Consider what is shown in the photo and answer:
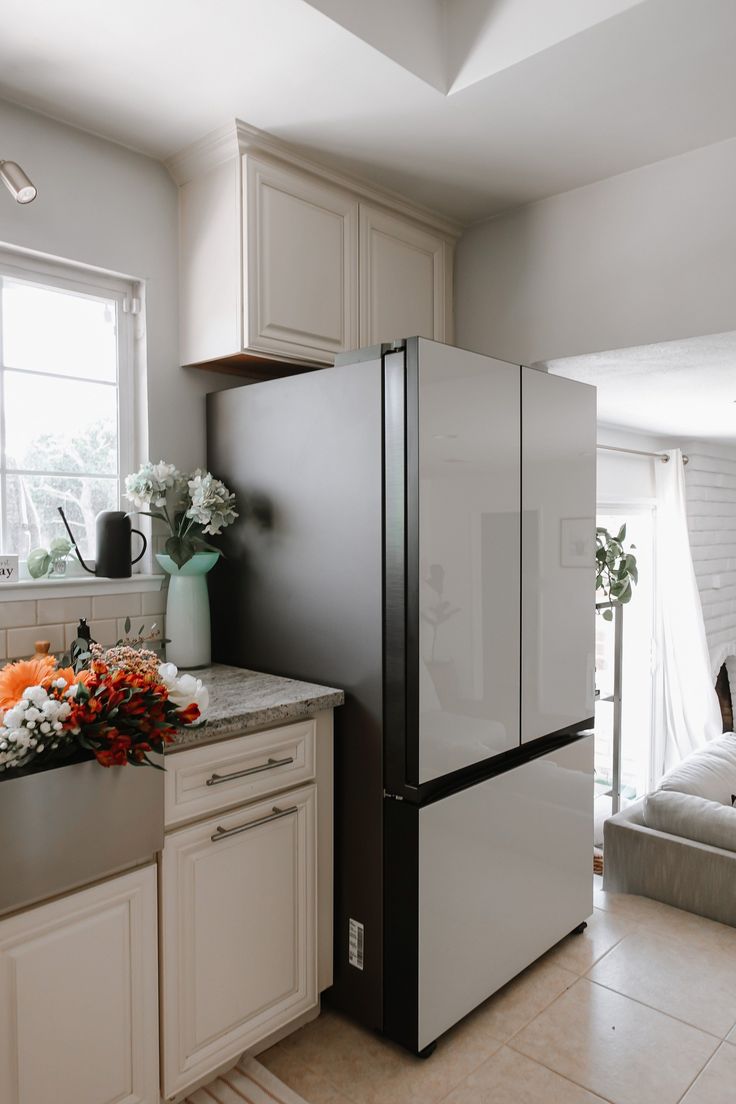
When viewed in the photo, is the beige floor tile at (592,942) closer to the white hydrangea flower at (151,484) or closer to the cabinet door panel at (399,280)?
the white hydrangea flower at (151,484)

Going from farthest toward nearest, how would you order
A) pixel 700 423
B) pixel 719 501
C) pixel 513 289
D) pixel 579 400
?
pixel 719 501
pixel 700 423
pixel 513 289
pixel 579 400

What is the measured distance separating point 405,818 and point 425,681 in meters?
0.34

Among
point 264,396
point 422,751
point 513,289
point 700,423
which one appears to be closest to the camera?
point 422,751

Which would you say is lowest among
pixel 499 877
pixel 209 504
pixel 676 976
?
pixel 676 976

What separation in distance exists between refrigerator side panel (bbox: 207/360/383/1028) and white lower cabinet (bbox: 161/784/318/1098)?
0.40 ft

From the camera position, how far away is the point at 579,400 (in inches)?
96.0

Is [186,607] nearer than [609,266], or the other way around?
[186,607]

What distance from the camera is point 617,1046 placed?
6.53ft

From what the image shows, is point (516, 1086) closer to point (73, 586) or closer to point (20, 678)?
point (20, 678)

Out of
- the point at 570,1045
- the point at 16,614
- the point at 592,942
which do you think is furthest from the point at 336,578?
the point at 592,942

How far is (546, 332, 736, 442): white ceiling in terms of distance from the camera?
255cm

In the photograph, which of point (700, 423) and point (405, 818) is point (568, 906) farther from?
point (700, 423)

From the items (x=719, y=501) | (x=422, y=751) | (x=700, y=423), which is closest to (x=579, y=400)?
(x=422, y=751)

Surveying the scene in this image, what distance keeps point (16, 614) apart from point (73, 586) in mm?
175
